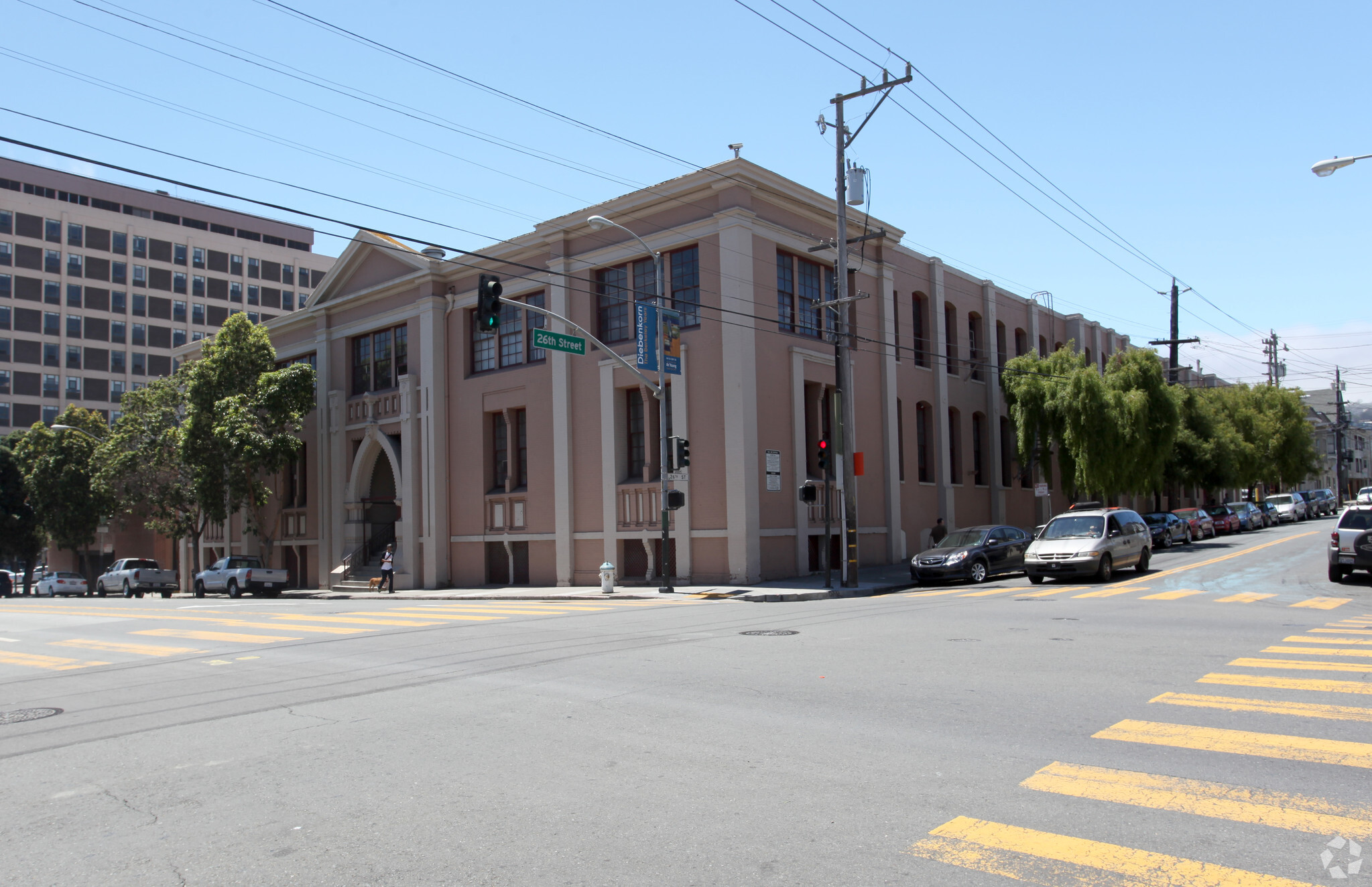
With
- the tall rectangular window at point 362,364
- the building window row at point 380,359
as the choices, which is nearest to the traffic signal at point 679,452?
the building window row at point 380,359

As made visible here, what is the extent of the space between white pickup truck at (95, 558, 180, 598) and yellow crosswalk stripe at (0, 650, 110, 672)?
2791cm

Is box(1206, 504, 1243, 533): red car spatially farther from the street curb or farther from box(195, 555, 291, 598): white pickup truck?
box(195, 555, 291, 598): white pickup truck

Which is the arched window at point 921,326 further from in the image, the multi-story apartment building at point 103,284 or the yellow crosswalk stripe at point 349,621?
the multi-story apartment building at point 103,284

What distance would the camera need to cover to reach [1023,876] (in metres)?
4.36

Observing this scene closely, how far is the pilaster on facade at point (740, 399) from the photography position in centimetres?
2572

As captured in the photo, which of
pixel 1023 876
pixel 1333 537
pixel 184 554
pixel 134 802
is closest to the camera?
pixel 1023 876

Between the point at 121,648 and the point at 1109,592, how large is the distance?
721 inches

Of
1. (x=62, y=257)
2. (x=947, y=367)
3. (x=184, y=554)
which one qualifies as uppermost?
(x=62, y=257)

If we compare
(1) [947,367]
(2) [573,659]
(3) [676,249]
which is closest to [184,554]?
(3) [676,249]

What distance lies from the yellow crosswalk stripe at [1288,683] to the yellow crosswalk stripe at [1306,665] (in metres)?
0.62

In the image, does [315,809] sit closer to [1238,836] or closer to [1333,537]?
[1238,836]

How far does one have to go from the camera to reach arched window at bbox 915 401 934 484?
34250mm

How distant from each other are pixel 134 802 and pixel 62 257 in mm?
81949

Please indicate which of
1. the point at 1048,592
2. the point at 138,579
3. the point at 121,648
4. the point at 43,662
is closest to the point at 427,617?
the point at 121,648
